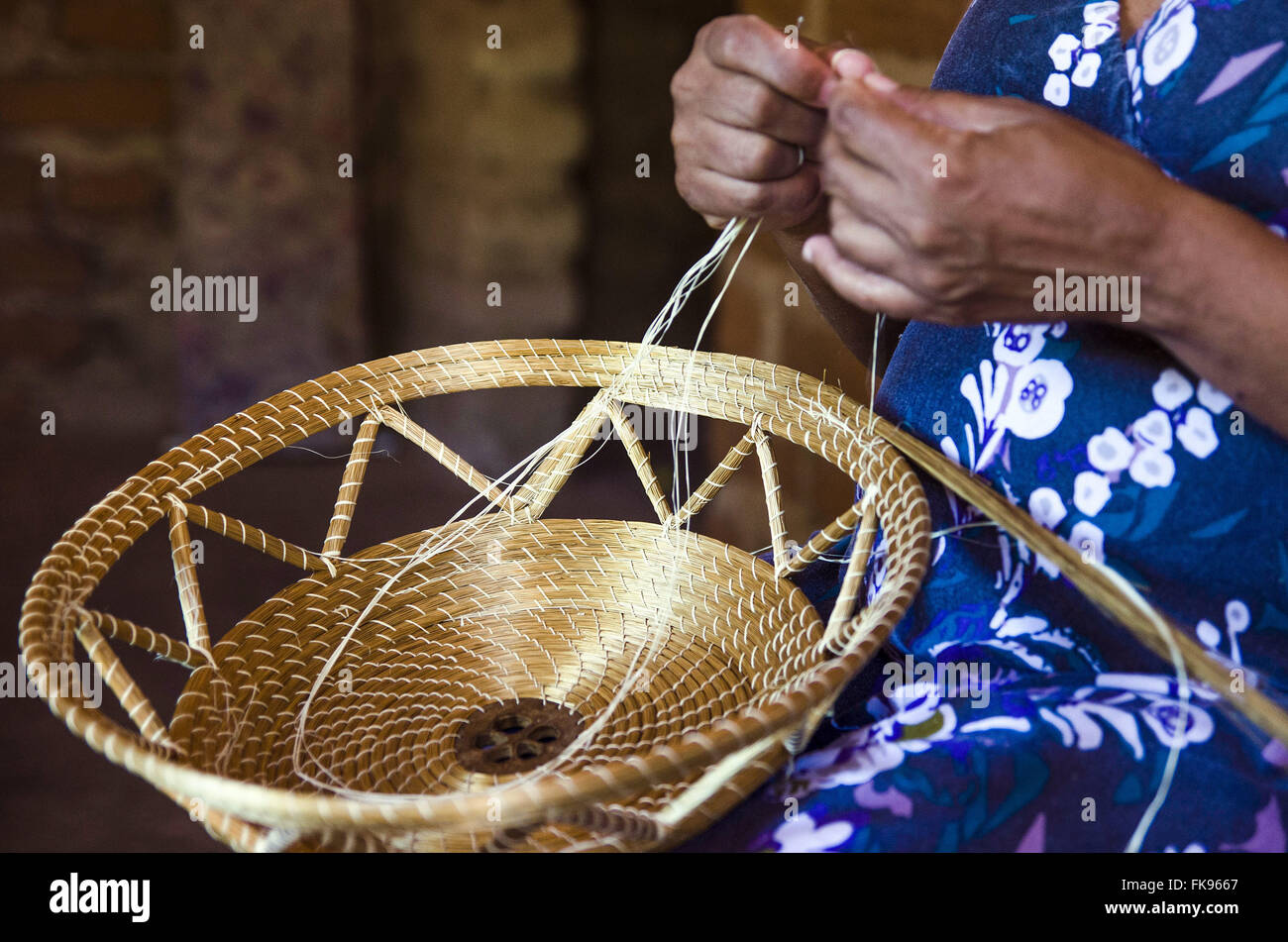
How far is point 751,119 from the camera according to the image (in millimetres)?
666

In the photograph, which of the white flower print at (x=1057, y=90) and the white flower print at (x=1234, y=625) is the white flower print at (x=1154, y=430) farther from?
the white flower print at (x=1057, y=90)

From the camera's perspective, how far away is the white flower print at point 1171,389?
642mm

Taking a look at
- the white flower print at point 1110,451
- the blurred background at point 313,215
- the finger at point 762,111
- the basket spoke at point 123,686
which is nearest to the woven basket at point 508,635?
the basket spoke at point 123,686

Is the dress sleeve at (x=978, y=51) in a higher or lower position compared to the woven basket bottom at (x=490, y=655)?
higher

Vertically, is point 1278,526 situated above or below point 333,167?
below

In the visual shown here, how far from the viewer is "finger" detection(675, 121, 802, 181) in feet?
2.22

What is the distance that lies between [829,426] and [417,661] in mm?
349

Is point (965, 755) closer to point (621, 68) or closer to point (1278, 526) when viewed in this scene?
point (1278, 526)

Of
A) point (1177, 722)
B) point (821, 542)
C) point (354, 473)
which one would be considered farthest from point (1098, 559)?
point (354, 473)

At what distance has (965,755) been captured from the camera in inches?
22.7

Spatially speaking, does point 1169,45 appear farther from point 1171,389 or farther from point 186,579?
point 186,579

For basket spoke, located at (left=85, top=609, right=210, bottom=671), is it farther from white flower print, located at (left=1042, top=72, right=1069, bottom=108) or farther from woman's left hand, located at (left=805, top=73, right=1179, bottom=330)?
white flower print, located at (left=1042, top=72, right=1069, bottom=108)

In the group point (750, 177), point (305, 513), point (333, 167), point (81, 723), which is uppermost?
point (333, 167)

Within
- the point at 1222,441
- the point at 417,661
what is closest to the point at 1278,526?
the point at 1222,441
